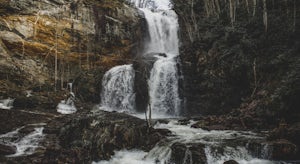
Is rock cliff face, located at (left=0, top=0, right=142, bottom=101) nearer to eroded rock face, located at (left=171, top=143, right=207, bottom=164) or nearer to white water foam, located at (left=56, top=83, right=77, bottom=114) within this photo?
white water foam, located at (left=56, top=83, right=77, bottom=114)

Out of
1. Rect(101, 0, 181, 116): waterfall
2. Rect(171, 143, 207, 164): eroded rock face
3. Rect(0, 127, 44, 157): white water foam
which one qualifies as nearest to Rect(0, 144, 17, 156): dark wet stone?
Rect(0, 127, 44, 157): white water foam

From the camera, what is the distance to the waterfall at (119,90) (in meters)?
24.7

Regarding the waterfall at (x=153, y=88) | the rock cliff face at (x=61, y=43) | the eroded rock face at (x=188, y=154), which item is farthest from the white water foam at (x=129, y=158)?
the rock cliff face at (x=61, y=43)

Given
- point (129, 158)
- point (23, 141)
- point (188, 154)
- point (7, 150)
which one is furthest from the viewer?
point (23, 141)

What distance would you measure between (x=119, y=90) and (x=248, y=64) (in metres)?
11.9

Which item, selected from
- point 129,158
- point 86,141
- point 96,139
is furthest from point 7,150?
point 129,158

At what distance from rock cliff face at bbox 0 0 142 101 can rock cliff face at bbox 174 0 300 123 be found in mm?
9292

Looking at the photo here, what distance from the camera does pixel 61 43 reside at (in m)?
26.9

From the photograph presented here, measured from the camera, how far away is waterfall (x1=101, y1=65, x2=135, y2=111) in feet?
80.9

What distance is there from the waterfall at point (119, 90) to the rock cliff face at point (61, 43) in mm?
1104

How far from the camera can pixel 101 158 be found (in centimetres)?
1100

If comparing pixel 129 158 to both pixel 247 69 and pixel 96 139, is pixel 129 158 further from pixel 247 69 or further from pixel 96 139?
pixel 247 69

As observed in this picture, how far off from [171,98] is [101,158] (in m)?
12.7

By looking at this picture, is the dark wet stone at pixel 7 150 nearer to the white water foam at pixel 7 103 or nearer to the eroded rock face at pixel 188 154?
the eroded rock face at pixel 188 154
